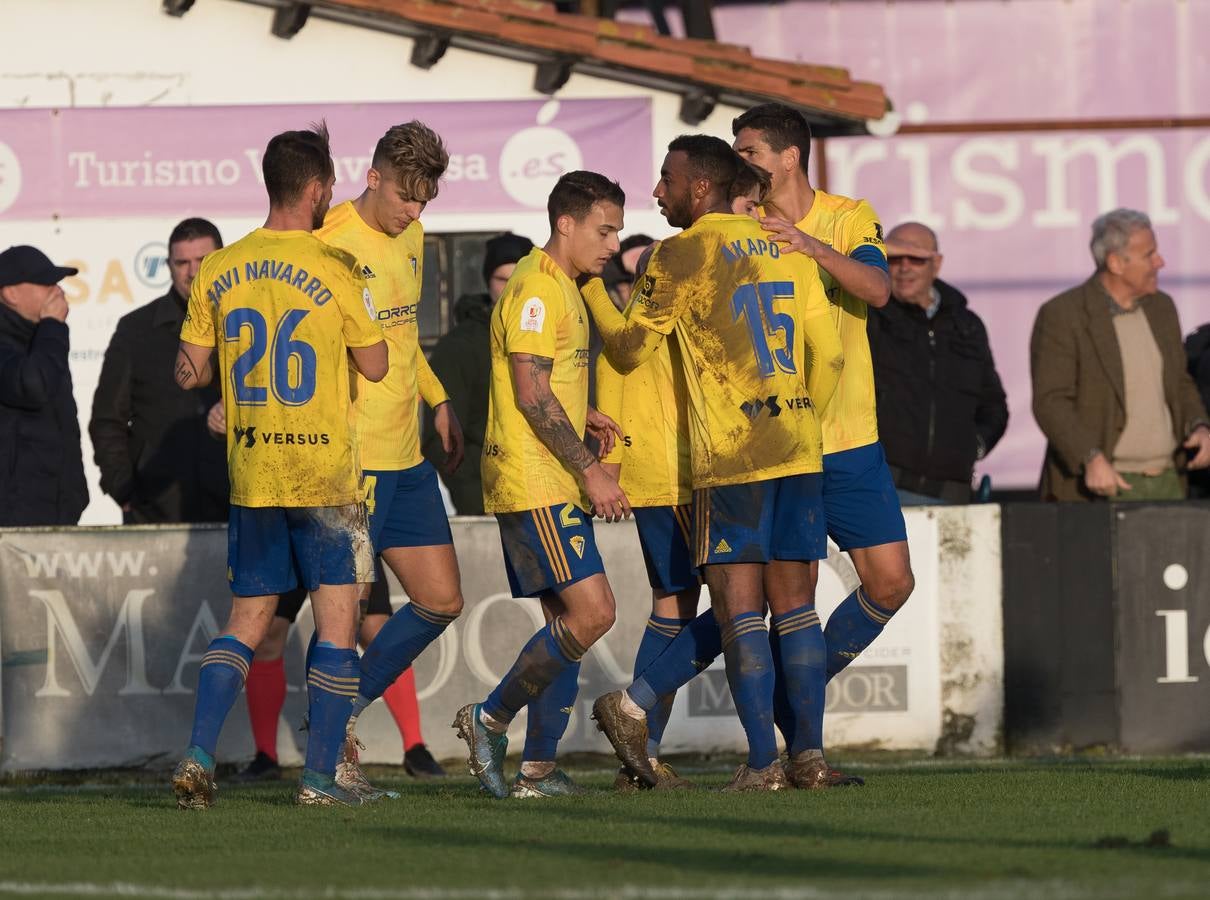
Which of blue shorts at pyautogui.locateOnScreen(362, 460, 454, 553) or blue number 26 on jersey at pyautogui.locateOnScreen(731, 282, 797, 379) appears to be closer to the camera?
blue number 26 on jersey at pyautogui.locateOnScreen(731, 282, 797, 379)

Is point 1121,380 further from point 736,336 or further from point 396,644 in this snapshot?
point 396,644

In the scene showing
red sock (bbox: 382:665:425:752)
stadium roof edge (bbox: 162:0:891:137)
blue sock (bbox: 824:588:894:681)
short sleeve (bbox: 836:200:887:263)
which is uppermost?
stadium roof edge (bbox: 162:0:891:137)

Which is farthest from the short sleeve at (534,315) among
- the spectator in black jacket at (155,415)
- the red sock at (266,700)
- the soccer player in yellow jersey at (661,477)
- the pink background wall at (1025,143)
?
the pink background wall at (1025,143)

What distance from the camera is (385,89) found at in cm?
1392

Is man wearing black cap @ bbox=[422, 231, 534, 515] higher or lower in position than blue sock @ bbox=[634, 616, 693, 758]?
higher

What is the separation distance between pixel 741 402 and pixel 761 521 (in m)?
0.41

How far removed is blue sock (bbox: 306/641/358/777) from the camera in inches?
310

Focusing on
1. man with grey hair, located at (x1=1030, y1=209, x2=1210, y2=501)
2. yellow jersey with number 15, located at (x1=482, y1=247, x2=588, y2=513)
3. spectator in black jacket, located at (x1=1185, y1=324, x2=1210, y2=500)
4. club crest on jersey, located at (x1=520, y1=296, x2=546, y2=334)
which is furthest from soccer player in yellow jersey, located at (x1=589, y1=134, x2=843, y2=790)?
spectator in black jacket, located at (x1=1185, y1=324, x2=1210, y2=500)

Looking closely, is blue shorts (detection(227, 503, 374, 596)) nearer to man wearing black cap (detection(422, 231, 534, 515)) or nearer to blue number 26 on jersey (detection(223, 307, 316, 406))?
blue number 26 on jersey (detection(223, 307, 316, 406))

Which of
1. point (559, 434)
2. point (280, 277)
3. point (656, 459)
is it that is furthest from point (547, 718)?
point (280, 277)

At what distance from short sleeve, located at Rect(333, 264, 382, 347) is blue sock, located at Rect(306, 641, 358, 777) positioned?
3.43 ft

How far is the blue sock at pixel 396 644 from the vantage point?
845 centimetres

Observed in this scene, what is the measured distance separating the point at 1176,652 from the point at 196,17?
688 centimetres

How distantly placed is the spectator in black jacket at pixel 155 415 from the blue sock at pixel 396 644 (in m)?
2.78
